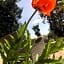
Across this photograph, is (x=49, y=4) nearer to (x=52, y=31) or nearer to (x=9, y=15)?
(x=9, y=15)

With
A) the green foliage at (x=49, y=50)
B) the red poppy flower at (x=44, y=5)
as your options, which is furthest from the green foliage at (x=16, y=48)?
the red poppy flower at (x=44, y=5)

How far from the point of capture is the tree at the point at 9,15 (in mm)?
38875

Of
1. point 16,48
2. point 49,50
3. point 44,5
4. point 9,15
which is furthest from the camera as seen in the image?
point 9,15

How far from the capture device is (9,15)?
39.6 metres

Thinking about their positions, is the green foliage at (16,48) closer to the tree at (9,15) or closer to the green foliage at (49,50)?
the green foliage at (49,50)

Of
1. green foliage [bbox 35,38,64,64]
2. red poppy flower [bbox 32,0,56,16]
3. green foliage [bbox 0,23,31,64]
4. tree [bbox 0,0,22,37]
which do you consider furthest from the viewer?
tree [bbox 0,0,22,37]

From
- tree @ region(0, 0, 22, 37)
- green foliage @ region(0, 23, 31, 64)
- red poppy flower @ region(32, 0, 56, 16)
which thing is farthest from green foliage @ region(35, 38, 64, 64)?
tree @ region(0, 0, 22, 37)

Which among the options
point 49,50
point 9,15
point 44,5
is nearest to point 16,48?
point 49,50

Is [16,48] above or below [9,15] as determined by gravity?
above

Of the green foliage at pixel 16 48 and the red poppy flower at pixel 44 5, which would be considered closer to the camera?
the red poppy flower at pixel 44 5

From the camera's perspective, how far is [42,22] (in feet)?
135

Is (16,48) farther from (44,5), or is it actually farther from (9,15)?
(9,15)

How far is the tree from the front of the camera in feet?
128

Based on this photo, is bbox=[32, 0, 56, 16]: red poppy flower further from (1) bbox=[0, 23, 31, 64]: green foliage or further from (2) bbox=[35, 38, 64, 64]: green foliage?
(2) bbox=[35, 38, 64, 64]: green foliage
